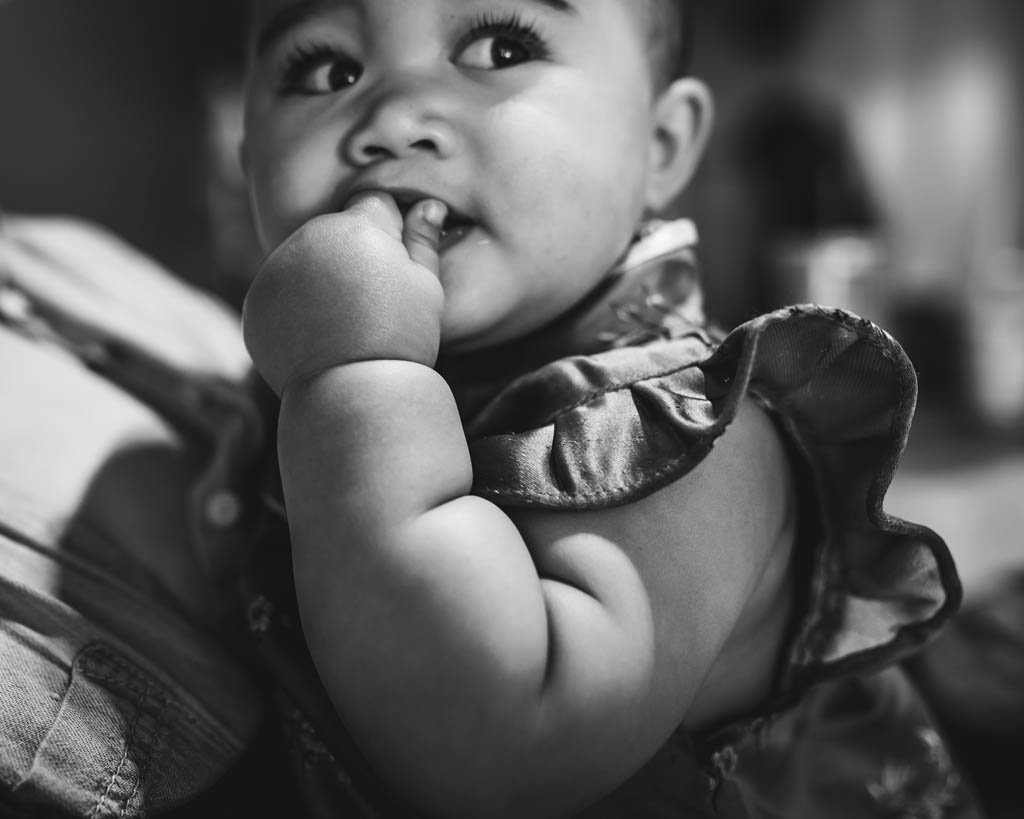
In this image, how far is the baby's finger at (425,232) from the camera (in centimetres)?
47

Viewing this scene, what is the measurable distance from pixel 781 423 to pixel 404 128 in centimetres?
27

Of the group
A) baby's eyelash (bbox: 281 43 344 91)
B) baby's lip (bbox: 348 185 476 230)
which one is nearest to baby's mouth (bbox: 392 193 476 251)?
baby's lip (bbox: 348 185 476 230)

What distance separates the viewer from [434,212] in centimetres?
48

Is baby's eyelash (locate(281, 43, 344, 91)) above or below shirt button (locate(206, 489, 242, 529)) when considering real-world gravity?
above

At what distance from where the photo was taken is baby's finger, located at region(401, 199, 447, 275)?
47 centimetres

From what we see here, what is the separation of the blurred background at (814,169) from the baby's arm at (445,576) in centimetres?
72

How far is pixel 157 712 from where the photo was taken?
48 centimetres

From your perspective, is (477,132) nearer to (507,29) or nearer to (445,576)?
(507,29)

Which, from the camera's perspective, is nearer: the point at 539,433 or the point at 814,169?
the point at 539,433

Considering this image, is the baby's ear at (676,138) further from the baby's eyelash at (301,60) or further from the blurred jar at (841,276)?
the blurred jar at (841,276)

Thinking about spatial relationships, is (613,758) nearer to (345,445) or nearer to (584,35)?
(345,445)

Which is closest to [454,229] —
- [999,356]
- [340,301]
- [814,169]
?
[340,301]

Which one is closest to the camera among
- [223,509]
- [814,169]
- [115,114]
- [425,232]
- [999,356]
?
[425,232]

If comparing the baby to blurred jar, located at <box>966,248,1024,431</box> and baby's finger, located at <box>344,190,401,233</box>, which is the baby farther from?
blurred jar, located at <box>966,248,1024,431</box>
